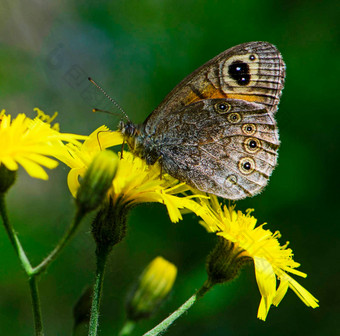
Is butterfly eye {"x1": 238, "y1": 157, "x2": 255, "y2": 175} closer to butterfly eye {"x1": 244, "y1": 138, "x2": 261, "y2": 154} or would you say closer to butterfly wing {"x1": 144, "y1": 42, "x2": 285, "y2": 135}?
butterfly eye {"x1": 244, "y1": 138, "x2": 261, "y2": 154}

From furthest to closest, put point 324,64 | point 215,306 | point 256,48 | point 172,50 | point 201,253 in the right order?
point 172,50, point 324,64, point 201,253, point 215,306, point 256,48

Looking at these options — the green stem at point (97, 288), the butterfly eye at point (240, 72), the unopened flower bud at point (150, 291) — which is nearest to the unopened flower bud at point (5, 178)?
the green stem at point (97, 288)

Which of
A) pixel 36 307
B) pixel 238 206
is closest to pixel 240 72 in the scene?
pixel 238 206

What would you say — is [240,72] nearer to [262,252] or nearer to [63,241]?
[262,252]

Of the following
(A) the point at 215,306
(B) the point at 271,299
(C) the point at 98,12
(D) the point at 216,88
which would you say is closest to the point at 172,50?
(C) the point at 98,12

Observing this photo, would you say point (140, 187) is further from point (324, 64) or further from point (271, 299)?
point (324, 64)

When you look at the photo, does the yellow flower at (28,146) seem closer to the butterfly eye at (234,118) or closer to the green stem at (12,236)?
the green stem at (12,236)
